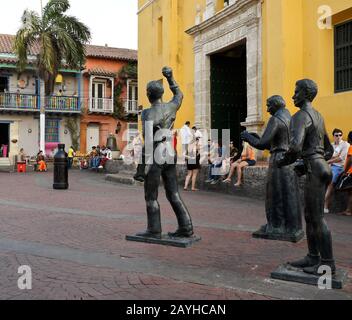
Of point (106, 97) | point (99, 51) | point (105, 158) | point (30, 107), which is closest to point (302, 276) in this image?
point (105, 158)

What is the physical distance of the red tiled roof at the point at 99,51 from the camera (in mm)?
32812

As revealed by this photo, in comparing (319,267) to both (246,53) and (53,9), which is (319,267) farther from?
(53,9)

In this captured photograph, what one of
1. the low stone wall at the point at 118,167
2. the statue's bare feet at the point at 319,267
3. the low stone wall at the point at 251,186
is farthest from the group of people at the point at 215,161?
the statue's bare feet at the point at 319,267

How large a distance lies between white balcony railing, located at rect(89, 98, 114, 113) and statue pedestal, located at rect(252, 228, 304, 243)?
2938 centimetres

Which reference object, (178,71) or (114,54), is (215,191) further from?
(114,54)

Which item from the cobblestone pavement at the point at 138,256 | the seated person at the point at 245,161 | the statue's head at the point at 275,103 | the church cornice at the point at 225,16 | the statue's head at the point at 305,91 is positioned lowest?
the cobblestone pavement at the point at 138,256

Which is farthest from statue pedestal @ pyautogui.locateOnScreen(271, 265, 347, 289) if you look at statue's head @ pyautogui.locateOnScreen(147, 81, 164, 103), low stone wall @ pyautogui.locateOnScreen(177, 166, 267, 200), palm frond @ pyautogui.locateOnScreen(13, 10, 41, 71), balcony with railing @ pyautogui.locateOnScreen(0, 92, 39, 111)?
balcony with railing @ pyautogui.locateOnScreen(0, 92, 39, 111)

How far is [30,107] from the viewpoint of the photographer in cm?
3281

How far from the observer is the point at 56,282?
14.0ft

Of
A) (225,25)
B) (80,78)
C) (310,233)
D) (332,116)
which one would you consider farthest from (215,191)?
(80,78)

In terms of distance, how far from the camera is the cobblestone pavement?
405 cm

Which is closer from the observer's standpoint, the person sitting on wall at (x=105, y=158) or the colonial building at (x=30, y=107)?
the person sitting on wall at (x=105, y=158)

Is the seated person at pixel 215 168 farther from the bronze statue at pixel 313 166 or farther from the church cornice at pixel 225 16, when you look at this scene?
the bronze statue at pixel 313 166

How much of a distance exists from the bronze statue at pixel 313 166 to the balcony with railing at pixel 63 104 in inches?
1205
